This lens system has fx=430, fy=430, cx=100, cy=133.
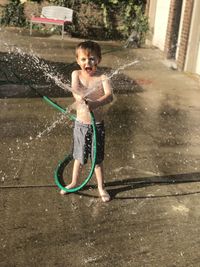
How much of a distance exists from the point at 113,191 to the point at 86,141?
655mm

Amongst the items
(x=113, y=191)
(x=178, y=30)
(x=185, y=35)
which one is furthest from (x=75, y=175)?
(x=178, y=30)

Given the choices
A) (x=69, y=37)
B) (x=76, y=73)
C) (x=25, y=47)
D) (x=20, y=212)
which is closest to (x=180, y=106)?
(x=76, y=73)

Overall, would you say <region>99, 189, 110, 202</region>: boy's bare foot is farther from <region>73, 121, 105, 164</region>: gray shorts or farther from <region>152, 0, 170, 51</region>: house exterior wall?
<region>152, 0, 170, 51</region>: house exterior wall

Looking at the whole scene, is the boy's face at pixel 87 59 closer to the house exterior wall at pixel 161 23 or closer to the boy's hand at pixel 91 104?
the boy's hand at pixel 91 104

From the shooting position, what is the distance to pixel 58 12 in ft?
48.6

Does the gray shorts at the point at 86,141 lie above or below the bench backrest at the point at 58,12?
above

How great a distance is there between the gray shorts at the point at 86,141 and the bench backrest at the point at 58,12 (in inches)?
446

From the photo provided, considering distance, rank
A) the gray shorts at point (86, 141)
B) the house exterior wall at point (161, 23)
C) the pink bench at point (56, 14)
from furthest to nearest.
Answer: the pink bench at point (56, 14), the house exterior wall at point (161, 23), the gray shorts at point (86, 141)

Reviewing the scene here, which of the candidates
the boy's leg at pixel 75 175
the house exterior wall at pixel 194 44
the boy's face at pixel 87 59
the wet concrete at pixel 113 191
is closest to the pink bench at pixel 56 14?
the house exterior wall at pixel 194 44

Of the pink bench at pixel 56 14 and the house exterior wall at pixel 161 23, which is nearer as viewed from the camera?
the house exterior wall at pixel 161 23

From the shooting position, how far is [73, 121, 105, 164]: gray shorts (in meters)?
3.94

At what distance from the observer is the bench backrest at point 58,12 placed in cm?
1474

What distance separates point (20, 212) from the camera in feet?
12.5

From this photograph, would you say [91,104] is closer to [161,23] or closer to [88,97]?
[88,97]
